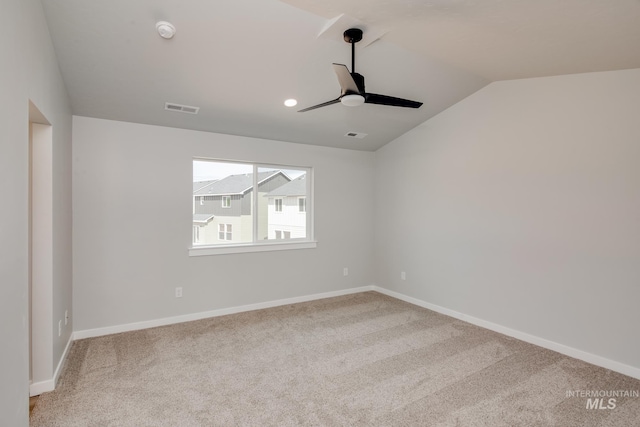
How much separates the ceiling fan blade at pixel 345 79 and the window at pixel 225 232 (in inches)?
104

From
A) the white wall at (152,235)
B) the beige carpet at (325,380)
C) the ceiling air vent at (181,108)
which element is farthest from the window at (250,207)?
the beige carpet at (325,380)

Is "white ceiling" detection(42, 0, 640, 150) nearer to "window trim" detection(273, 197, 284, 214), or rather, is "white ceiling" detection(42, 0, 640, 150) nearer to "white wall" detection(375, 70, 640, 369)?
"white wall" detection(375, 70, 640, 369)

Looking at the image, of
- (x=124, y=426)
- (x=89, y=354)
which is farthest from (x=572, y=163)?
(x=89, y=354)

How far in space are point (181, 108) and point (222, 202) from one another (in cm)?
134

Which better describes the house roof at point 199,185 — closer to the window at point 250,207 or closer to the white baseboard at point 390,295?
the window at point 250,207

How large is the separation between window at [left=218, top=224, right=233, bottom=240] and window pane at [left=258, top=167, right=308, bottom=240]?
1.37 ft

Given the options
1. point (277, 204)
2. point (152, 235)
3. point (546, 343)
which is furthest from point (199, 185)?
point (546, 343)

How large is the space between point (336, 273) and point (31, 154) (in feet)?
12.8

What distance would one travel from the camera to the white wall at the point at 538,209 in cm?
277

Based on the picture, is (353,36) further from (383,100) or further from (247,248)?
(247,248)

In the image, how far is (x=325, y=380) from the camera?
8.60 ft

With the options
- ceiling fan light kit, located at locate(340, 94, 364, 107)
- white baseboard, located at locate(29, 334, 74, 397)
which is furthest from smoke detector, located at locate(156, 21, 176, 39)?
white baseboard, located at locate(29, 334, 74, 397)

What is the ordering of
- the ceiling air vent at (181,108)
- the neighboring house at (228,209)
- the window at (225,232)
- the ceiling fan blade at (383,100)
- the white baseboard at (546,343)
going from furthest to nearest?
the window at (225,232)
the neighboring house at (228,209)
the ceiling air vent at (181,108)
the white baseboard at (546,343)
the ceiling fan blade at (383,100)

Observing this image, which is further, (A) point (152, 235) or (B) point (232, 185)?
(B) point (232, 185)
